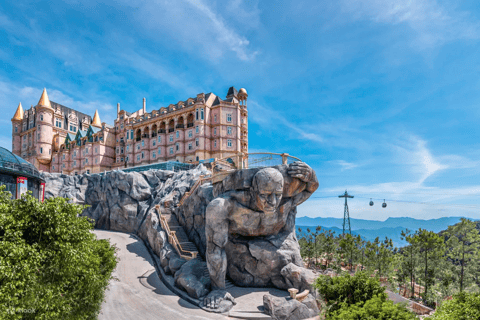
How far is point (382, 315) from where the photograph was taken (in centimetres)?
876

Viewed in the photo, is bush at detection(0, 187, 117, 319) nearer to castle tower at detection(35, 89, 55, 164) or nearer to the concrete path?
the concrete path

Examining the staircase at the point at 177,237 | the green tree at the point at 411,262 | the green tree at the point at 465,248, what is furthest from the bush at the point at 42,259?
the green tree at the point at 411,262

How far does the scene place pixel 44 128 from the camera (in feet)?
250

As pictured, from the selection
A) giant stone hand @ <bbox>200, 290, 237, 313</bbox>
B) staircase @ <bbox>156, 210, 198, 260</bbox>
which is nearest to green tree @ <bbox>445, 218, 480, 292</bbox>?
giant stone hand @ <bbox>200, 290, 237, 313</bbox>

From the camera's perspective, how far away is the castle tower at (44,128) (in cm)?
7531

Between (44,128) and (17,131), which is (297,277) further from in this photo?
(17,131)

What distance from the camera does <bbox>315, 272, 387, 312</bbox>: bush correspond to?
39.4ft

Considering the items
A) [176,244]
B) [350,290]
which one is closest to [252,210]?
[176,244]

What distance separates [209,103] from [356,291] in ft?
170

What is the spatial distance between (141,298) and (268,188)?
14.1 metres

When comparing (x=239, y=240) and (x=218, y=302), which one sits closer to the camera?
(x=218, y=302)

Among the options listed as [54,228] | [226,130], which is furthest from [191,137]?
[54,228]

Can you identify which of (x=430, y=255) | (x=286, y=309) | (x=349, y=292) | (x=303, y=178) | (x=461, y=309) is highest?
(x=303, y=178)

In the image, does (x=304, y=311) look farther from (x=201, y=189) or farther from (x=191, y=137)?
(x=191, y=137)
